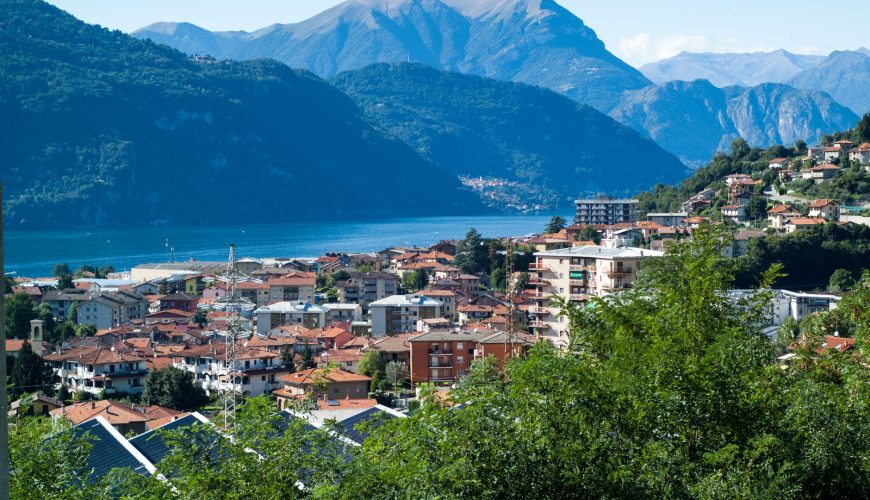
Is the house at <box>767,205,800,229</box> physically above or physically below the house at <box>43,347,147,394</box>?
above

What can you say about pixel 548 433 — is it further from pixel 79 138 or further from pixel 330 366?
pixel 79 138

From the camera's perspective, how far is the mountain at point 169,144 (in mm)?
117312

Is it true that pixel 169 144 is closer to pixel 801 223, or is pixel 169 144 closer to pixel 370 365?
pixel 801 223

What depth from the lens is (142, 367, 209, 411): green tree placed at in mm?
20625

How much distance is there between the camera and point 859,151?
44000 millimetres

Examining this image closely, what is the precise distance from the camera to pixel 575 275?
93.1 ft

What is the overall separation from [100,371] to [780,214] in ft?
79.9

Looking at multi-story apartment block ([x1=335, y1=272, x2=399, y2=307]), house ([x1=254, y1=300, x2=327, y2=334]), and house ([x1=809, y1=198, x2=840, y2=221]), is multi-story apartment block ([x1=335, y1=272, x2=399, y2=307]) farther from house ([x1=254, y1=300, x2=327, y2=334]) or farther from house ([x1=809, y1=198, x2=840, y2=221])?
house ([x1=809, y1=198, x2=840, y2=221])

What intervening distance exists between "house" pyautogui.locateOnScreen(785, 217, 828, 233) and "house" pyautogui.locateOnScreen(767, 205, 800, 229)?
0.62 meters

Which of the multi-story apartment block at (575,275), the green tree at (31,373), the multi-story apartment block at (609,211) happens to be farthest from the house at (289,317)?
the multi-story apartment block at (609,211)

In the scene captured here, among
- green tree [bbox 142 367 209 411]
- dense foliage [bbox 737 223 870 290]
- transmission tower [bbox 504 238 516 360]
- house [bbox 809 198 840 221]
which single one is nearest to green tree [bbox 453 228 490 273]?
house [bbox 809 198 840 221]

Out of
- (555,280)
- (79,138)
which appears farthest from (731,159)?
(79,138)

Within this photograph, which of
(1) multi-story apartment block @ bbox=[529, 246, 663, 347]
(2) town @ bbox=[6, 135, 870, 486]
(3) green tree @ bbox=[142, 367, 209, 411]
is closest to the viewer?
(2) town @ bbox=[6, 135, 870, 486]

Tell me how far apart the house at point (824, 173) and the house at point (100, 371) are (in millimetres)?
29347
